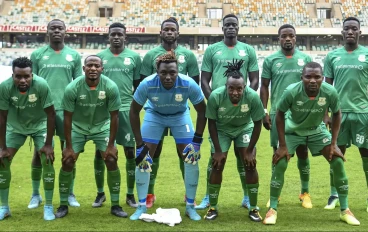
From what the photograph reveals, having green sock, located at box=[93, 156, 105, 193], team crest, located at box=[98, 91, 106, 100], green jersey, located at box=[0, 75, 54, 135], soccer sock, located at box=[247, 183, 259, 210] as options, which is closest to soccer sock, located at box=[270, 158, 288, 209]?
soccer sock, located at box=[247, 183, 259, 210]

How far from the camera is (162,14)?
131 feet

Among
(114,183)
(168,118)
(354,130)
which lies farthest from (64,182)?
(354,130)

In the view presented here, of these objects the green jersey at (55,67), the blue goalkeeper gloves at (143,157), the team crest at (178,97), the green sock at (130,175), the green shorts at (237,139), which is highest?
the green jersey at (55,67)

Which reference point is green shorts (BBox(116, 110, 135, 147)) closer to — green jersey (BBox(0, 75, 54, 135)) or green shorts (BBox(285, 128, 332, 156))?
green jersey (BBox(0, 75, 54, 135))

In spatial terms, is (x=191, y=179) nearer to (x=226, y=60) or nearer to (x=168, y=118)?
(x=168, y=118)

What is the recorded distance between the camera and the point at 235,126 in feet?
18.3

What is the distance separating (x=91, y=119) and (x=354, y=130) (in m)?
3.09

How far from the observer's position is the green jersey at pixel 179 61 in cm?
634

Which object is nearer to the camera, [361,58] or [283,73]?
[361,58]

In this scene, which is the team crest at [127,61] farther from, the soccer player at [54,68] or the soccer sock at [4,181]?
the soccer sock at [4,181]

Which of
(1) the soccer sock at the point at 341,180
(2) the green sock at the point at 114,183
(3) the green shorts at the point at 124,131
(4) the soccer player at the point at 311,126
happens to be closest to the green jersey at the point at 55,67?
(3) the green shorts at the point at 124,131

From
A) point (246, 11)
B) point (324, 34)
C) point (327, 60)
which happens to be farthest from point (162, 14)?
point (327, 60)

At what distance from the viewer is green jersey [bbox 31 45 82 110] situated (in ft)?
20.3

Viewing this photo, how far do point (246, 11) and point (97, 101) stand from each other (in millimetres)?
36631
